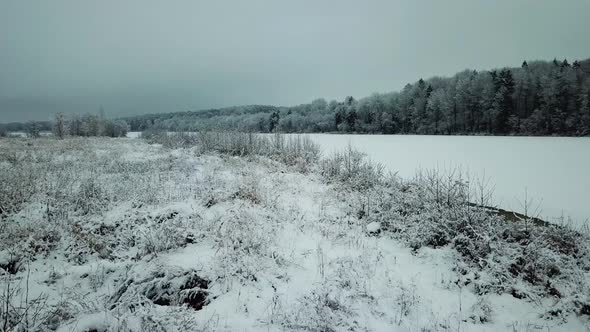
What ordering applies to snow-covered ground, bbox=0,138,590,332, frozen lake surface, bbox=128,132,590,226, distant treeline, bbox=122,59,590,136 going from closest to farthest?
snow-covered ground, bbox=0,138,590,332 < frozen lake surface, bbox=128,132,590,226 < distant treeline, bbox=122,59,590,136

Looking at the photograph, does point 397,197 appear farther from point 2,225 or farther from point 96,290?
point 2,225

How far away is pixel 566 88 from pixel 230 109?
135 meters

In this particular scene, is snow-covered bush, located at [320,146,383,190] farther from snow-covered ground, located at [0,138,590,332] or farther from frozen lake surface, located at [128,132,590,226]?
snow-covered ground, located at [0,138,590,332]

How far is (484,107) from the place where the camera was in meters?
50.2

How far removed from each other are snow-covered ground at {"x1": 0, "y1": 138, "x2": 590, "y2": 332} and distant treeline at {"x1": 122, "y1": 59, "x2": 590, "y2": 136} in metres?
15.7

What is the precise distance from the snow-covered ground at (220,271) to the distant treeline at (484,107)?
1571 centimetres

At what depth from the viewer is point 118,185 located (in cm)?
937

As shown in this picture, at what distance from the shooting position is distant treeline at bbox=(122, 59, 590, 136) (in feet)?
132

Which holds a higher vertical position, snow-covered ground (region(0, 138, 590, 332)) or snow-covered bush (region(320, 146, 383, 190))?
snow-covered bush (region(320, 146, 383, 190))

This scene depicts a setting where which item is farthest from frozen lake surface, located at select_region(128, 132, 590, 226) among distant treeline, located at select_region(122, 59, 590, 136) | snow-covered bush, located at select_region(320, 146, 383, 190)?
distant treeline, located at select_region(122, 59, 590, 136)

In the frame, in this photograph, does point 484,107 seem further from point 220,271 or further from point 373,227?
point 220,271

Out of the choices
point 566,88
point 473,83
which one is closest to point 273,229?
point 566,88

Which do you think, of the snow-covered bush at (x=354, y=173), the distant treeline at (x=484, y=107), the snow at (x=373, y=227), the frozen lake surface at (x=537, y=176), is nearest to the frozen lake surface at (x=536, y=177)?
the frozen lake surface at (x=537, y=176)

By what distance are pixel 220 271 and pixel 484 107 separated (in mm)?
57898
